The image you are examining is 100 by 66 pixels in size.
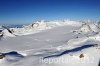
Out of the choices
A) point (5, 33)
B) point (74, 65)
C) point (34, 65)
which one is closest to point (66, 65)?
point (74, 65)

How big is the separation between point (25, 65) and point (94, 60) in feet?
29.7

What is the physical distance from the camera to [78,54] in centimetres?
2228

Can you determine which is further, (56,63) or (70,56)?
(70,56)

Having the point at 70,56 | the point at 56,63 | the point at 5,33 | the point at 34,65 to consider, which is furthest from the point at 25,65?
the point at 5,33

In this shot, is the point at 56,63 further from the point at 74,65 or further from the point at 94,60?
the point at 94,60

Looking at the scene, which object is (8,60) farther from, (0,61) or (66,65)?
(66,65)

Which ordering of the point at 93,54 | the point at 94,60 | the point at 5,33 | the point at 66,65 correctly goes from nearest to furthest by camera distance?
the point at 66,65 < the point at 94,60 < the point at 93,54 < the point at 5,33

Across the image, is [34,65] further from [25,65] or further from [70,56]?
[70,56]

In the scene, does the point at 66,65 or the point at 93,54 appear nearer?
the point at 66,65

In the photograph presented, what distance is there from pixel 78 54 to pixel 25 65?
286 inches

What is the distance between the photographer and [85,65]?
20266 mm

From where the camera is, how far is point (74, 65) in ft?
66.1

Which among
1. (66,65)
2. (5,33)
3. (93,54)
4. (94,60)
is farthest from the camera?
(5,33)

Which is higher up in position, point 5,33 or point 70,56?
point 70,56
